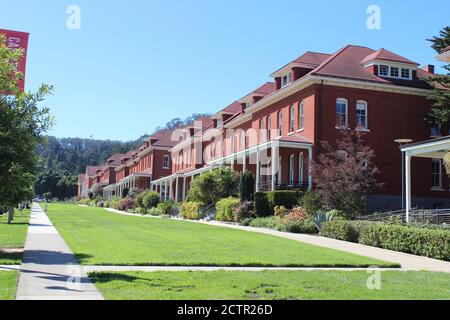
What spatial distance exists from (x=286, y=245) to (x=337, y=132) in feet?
49.7

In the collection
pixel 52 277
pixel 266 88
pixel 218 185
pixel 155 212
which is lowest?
pixel 52 277

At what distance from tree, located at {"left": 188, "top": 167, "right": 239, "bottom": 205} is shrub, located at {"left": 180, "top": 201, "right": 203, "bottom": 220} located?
0.80 m

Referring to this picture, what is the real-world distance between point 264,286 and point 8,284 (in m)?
4.33

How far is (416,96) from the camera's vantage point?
107 ft

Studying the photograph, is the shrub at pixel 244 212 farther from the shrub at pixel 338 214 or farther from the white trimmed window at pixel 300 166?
the shrub at pixel 338 214

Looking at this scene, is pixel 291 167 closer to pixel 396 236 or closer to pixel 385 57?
pixel 385 57

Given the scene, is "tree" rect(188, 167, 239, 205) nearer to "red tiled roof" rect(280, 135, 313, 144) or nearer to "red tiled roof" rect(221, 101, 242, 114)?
"red tiled roof" rect(280, 135, 313, 144)

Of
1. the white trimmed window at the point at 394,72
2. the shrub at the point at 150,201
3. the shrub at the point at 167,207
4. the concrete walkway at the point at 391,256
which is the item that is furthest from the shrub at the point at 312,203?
the shrub at the point at 150,201

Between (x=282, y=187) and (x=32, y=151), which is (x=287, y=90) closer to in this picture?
(x=282, y=187)

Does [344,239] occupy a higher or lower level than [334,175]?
lower

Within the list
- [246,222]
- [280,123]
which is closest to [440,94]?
[280,123]

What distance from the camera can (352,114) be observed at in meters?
31.2
